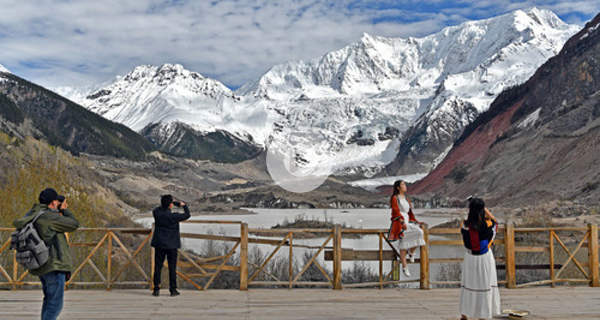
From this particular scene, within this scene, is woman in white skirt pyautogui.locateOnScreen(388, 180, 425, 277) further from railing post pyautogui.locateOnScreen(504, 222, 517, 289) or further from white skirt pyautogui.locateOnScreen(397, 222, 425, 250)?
railing post pyautogui.locateOnScreen(504, 222, 517, 289)

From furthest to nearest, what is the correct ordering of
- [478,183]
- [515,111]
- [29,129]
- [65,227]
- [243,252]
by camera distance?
1. [29,129]
2. [515,111]
3. [478,183]
4. [243,252]
5. [65,227]

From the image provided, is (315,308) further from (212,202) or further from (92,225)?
(212,202)

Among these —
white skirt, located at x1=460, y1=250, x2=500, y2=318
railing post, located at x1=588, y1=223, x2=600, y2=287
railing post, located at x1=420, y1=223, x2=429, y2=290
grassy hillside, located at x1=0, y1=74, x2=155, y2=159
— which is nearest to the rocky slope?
railing post, located at x1=588, y1=223, x2=600, y2=287

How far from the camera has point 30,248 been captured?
6.89 m

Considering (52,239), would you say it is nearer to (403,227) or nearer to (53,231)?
(53,231)

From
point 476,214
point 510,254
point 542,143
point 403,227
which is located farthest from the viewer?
point 542,143

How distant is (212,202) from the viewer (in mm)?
90188

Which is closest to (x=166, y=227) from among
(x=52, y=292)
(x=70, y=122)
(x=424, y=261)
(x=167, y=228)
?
(x=167, y=228)

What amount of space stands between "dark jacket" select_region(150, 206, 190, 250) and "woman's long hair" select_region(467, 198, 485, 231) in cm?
464

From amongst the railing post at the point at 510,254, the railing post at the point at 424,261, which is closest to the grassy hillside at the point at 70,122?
the railing post at the point at 424,261

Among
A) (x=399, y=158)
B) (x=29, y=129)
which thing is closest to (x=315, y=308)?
(x=29, y=129)

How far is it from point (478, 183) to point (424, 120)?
114 m

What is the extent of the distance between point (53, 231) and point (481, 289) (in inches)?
212

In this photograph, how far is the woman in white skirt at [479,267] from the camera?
7.92 metres
